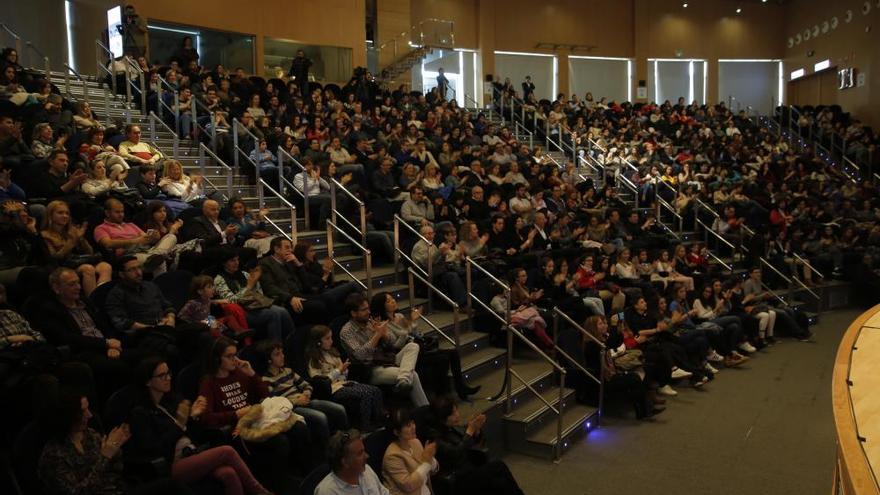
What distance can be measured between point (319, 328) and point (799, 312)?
7911mm

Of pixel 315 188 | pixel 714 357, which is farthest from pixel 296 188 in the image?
pixel 714 357

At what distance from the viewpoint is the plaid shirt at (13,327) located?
4.10 meters

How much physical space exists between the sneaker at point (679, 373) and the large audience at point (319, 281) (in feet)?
0.36

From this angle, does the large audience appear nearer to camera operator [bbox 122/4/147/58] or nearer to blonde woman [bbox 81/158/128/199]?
blonde woman [bbox 81/158/128/199]

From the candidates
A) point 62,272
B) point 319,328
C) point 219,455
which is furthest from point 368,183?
point 219,455

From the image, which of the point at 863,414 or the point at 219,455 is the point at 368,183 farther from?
the point at 863,414

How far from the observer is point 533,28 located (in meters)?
22.6

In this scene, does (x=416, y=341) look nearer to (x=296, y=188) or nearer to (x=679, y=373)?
(x=679, y=373)

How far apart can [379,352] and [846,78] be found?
19.9 metres

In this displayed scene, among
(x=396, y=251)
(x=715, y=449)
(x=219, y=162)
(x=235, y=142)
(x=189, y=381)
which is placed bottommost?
(x=715, y=449)

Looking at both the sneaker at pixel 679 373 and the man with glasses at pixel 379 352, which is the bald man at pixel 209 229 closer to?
the man with glasses at pixel 379 352

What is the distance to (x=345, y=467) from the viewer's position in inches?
145

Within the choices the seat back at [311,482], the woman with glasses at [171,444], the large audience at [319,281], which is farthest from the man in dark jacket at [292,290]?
the seat back at [311,482]

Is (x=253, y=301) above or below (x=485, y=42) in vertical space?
below
